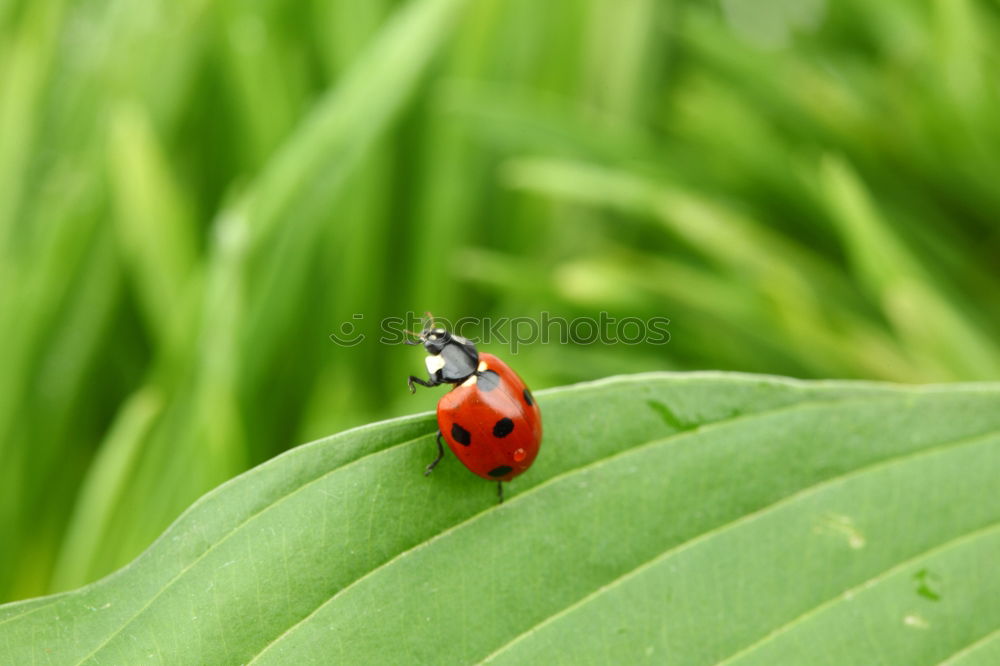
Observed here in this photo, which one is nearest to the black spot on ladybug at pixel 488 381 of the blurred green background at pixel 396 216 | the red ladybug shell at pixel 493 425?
the red ladybug shell at pixel 493 425

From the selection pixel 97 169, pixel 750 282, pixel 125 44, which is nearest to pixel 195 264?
pixel 97 169

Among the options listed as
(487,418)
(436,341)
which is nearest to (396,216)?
(436,341)

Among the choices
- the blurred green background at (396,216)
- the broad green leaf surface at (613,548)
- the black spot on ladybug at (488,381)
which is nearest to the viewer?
the broad green leaf surface at (613,548)

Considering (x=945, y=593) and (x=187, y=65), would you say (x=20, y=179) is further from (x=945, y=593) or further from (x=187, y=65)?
(x=945, y=593)

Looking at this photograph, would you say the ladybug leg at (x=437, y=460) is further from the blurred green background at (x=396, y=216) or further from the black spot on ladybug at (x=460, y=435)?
the blurred green background at (x=396, y=216)

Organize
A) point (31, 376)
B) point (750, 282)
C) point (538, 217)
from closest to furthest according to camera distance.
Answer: point (31, 376) → point (750, 282) → point (538, 217)
